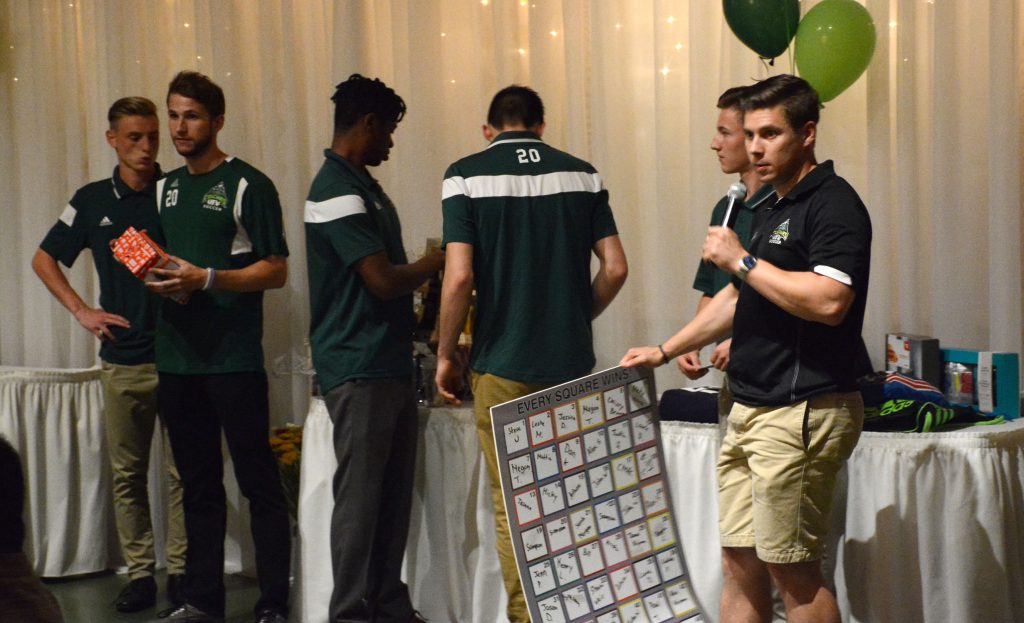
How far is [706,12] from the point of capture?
11.9 ft

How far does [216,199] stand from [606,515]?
1537 millimetres

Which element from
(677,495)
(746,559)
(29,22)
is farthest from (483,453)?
(29,22)

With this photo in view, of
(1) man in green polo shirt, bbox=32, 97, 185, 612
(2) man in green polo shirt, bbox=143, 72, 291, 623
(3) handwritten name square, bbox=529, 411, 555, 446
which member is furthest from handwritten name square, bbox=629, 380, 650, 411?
(1) man in green polo shirt, bbox=32, 97, 185, 612

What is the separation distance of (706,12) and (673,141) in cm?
41

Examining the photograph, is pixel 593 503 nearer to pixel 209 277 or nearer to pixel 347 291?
pixel 347 291

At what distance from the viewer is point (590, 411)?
8.79 ft

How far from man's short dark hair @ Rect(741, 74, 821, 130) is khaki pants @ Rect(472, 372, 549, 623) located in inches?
39.9

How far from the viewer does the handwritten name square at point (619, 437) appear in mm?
2719

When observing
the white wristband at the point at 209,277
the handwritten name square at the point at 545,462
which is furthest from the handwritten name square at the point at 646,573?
the white wristband at the point at 209,277

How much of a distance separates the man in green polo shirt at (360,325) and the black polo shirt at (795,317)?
112 cm

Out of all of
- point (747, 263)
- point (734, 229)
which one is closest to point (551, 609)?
point (747, 263)

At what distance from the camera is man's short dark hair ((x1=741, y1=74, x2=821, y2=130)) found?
7.59 ft

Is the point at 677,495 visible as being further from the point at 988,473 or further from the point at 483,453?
the point at 988,473

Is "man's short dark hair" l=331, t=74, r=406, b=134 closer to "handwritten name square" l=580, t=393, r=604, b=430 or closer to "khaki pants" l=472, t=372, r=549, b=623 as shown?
"khaki pants" l=472, t=372, r=549, b=623
